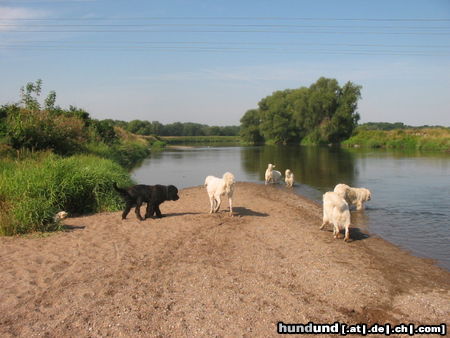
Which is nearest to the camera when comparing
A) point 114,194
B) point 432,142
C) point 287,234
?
point 287,234

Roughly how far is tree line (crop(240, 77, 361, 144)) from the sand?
2618 inches

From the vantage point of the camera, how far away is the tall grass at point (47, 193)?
30.7 ft

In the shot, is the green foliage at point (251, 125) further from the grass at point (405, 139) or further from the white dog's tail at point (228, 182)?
the white dog's tail at point (228, 182)

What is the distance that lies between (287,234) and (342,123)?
2689 inches

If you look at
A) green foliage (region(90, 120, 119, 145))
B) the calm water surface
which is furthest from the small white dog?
green foliage (region(90, 120, 119, 145))

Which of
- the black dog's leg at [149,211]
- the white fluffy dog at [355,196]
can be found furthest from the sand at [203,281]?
the white fluffy dog at [355,196]

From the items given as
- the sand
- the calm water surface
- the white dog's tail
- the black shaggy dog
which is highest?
the white dog's tail

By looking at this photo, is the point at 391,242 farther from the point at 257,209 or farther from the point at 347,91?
the point at 347,91

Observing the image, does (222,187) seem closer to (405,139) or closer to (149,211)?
(149,211)

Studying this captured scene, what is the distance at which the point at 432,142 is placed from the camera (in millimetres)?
55281

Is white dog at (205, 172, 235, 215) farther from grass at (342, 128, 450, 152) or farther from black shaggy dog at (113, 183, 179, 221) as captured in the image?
grass at (342, 128, 450, 152)

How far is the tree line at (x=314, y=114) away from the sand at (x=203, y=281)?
66497mm

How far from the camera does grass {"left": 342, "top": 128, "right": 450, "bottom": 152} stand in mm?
54719

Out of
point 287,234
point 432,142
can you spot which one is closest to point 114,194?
point 287,234
